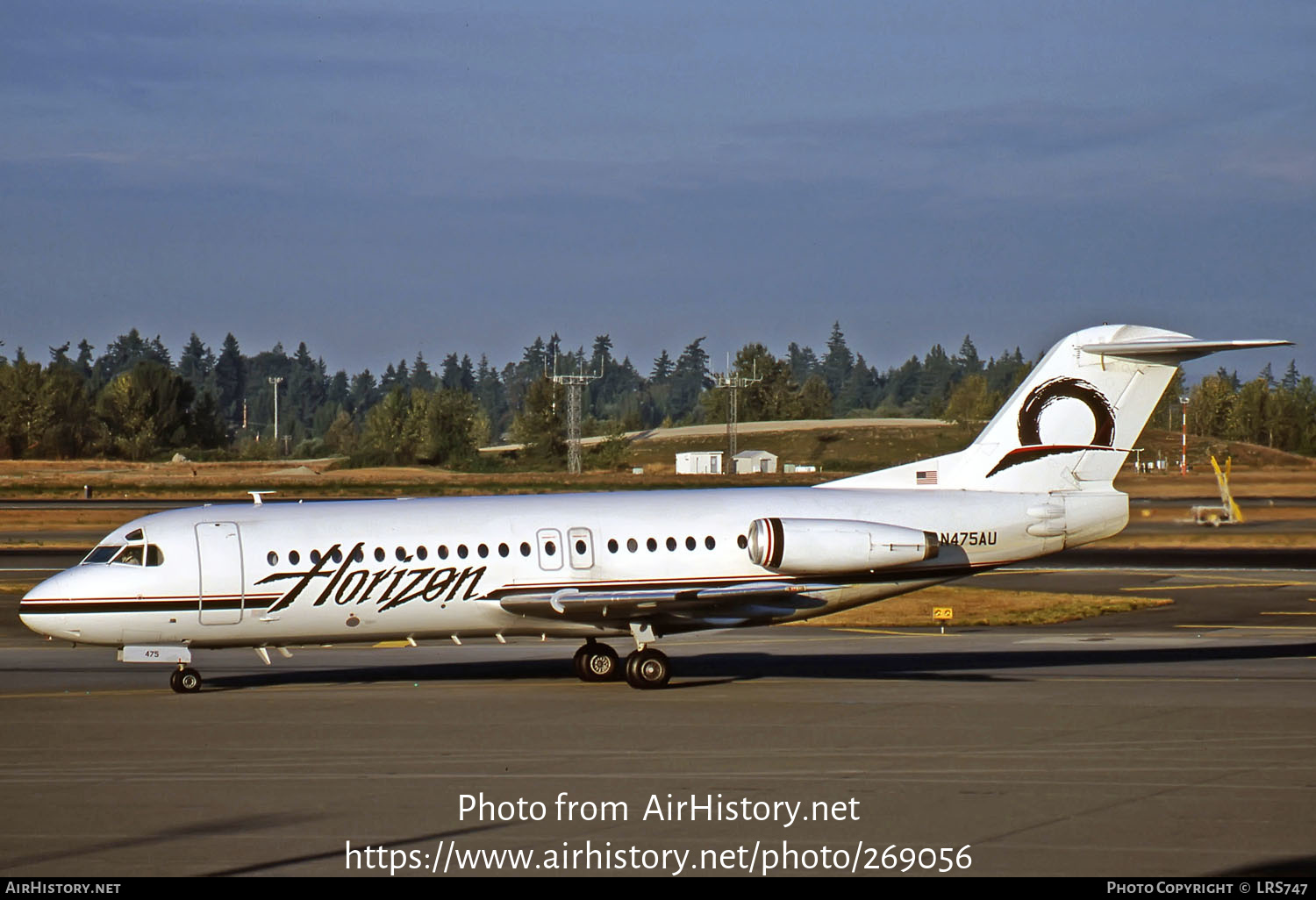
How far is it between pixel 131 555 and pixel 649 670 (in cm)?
855

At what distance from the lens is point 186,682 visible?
22891 mm

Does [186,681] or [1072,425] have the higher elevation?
[1072,425]

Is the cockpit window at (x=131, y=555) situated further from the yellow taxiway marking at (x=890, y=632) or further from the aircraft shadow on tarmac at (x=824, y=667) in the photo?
the yellow taxiway marking at (x=890, y=632)

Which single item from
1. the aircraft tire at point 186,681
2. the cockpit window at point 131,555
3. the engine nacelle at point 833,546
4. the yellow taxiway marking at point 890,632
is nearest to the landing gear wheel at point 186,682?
the aircraft tire at point 186,681

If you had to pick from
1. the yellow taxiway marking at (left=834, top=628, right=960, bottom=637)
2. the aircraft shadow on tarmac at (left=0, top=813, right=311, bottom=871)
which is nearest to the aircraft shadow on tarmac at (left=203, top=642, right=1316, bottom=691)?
the yellow taxiway marking at (left=834, top=628, right=960, bottom=637)

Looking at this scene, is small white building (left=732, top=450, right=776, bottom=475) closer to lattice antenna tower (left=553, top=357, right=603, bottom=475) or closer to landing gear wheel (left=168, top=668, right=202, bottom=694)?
lattice antenna tower (left=553, top=357, right=603, bottom=475)

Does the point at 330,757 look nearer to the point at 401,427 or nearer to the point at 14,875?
the point at 14,875

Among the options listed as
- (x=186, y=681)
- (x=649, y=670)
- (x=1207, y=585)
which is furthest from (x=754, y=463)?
(x=186, y=681)

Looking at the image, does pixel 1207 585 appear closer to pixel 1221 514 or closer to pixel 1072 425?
pixel 1072 425

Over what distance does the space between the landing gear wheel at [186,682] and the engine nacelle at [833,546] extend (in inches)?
A: 367

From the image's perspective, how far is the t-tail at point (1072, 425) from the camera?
24750 millimetres

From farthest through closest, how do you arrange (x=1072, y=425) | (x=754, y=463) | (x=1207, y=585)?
(x=754, y=463)
(x=1207, y=585)
(x=1072, y=425)

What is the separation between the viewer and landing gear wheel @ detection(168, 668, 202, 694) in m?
22.9

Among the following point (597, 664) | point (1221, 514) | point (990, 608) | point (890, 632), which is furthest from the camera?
point (1221, 514)
